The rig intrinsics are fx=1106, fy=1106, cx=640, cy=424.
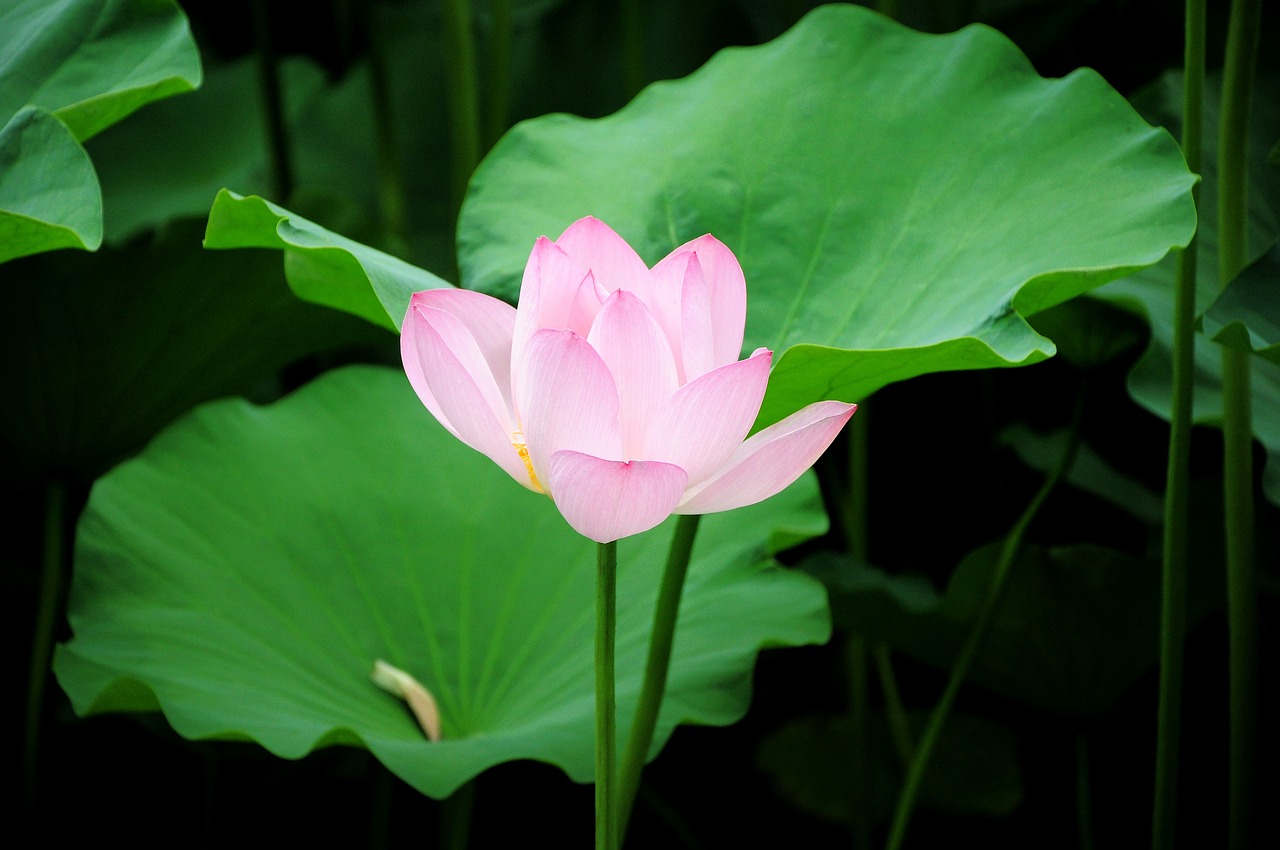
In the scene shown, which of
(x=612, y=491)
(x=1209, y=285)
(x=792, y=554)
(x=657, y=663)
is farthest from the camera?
(x=792, y=554)

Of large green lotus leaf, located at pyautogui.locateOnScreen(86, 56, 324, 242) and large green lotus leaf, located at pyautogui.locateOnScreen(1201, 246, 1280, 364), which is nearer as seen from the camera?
large green lotus leaf, located at pyautogui.locateOnScreen(1201, 246, 1280, 364)

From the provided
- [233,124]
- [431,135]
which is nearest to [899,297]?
[431,135]

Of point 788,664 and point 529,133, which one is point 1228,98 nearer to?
point 529,133

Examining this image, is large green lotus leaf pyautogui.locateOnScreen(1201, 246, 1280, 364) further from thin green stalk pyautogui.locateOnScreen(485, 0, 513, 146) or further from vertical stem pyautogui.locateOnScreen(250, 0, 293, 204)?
vertical stem pyautogui.locateOnScreen(250, 0, 293, 204)

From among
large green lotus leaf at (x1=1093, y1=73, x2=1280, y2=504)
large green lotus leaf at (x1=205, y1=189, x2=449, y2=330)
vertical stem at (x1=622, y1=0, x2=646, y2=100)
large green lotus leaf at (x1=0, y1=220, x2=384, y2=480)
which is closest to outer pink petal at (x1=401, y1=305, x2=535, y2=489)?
large green lotus leaf at (x1=205, y1=189, x2=449, y2=330)

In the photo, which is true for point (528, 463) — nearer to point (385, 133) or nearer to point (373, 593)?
point (373, 593)

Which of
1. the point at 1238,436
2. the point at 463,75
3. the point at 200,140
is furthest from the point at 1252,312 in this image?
the point at 200,140
